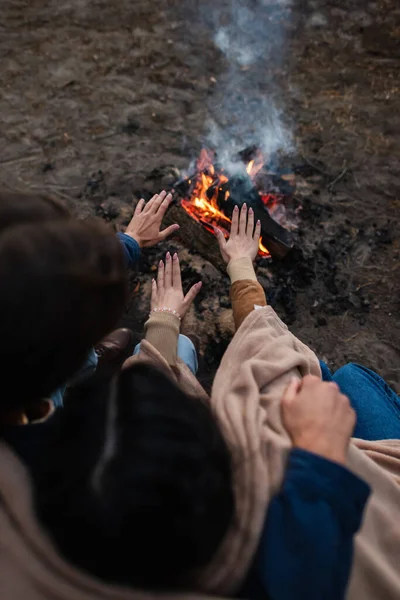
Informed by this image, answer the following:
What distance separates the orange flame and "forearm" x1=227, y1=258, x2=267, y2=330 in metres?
0.86

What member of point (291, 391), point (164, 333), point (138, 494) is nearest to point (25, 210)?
point (138, 494)

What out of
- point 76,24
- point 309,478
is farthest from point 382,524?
point 76,24

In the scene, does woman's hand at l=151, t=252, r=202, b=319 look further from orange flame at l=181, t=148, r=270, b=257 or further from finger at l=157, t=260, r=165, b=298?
orange flame at l=181, t=148, r=270, b=257

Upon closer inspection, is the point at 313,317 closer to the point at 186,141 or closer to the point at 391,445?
the point at 391,445

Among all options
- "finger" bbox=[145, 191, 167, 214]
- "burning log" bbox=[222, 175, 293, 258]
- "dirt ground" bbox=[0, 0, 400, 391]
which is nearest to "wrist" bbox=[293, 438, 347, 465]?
"dirt ground" bbox=[0, 0, 400, 391]

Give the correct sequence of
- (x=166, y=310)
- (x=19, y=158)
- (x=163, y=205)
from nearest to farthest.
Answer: (x=166, y=310), (x=163, y=205), (x=19, y=158)

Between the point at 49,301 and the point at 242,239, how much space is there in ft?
5.37

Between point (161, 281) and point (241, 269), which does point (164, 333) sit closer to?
point (161, 281)

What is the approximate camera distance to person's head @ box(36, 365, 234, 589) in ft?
3.04

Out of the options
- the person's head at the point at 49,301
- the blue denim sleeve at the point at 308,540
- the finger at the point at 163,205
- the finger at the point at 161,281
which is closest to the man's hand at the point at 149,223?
the finger at the point at 163,205

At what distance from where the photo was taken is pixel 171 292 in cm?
237

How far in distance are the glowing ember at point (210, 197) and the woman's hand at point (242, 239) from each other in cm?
61

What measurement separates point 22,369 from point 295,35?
16.8 feet

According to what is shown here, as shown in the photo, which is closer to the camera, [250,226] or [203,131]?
[250,226]
